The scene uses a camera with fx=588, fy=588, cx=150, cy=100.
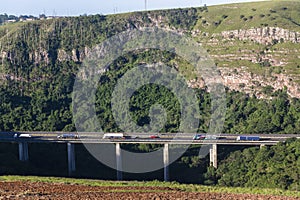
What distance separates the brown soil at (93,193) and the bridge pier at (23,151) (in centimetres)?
3728

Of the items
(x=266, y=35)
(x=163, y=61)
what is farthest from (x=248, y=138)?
(x=266, y=35)

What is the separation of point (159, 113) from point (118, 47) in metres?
32.9

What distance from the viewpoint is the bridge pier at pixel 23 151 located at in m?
91.4

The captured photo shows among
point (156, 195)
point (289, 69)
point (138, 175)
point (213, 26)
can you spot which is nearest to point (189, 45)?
point (213, 26)

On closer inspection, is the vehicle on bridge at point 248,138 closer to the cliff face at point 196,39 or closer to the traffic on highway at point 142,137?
the traffic on highway at point 142,137

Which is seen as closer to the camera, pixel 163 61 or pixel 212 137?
pixel 212 137

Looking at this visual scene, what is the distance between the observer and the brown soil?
149ft

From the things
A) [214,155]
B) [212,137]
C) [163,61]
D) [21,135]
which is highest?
[163,61]

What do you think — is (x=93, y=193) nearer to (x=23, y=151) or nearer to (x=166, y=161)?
(x=166, y=161)

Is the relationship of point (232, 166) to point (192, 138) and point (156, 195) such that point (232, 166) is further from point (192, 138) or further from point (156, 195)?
point (156, 195)

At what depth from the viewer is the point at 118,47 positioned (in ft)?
459

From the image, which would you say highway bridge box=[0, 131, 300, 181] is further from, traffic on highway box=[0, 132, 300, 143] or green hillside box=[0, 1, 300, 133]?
green hillside box=[0, 1, 300, 133]

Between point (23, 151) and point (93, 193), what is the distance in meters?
46.3

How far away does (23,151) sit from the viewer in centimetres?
9200
